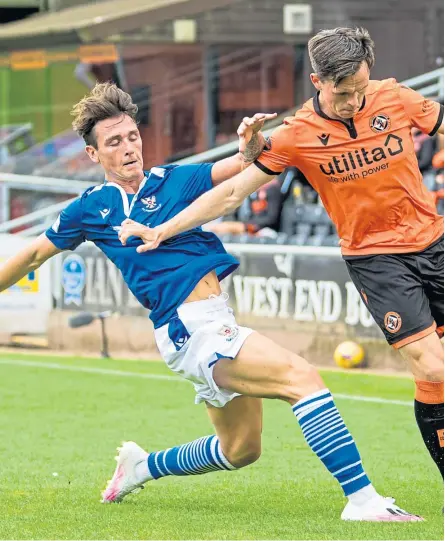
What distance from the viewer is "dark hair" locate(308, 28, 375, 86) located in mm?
5949

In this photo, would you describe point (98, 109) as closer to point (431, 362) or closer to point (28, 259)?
point (28, 259)

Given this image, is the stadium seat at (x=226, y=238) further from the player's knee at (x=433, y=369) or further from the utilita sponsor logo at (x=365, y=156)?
the player's knee at (x=433, y=369)

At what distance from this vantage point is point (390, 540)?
5613mm

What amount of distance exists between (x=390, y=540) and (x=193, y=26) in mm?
16379

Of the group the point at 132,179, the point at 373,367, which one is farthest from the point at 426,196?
the point at 373,367

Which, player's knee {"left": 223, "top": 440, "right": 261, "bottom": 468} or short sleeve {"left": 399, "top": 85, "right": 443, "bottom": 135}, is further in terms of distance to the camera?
player's knee {"left": 223, "top": 440, "right": 261, "bottom": 468}

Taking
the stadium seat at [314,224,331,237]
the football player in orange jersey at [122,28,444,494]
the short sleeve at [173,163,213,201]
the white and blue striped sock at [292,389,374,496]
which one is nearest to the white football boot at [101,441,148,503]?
the football player in orange jersey at [122,28,444,494]

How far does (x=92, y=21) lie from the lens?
20875 mm

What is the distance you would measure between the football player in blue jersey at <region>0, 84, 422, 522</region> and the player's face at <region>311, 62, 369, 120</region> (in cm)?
31

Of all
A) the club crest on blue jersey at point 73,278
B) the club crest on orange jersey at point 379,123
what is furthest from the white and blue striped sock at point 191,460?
the club crest on blue jersey at point 73,278

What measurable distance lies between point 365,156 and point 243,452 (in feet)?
5.04

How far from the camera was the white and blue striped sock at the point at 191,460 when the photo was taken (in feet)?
21.8

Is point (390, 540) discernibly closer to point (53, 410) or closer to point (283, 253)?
point (53, 410)

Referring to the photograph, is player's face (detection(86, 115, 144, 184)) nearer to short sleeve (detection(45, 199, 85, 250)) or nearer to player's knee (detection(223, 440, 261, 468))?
short sleeve (detection(45, 199, 85, 250))
